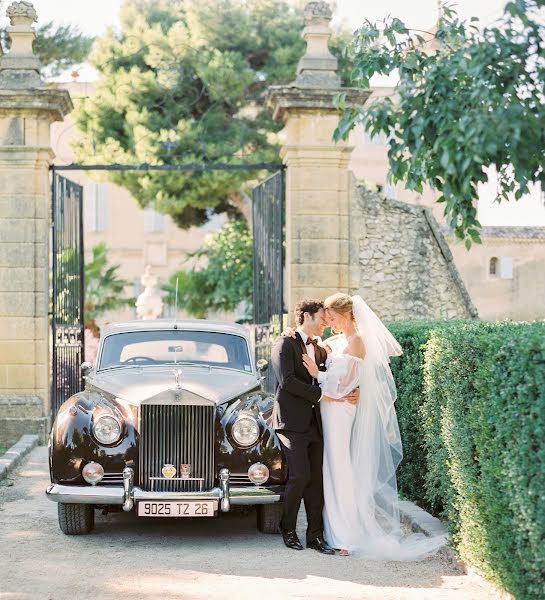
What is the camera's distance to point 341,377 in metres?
6.70

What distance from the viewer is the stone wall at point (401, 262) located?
455 inches

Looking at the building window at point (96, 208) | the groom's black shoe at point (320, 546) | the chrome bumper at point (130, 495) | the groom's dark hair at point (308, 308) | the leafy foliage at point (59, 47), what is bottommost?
the groom's black shoe at point (320, 546)

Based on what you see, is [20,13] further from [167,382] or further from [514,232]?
[514,232]

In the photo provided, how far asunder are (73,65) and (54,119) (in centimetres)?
753

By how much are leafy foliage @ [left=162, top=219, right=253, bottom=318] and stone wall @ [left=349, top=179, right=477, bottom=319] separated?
11997 millimetres

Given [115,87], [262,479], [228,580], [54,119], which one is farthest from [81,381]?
[115,87]

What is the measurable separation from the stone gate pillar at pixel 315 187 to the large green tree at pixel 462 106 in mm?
5788

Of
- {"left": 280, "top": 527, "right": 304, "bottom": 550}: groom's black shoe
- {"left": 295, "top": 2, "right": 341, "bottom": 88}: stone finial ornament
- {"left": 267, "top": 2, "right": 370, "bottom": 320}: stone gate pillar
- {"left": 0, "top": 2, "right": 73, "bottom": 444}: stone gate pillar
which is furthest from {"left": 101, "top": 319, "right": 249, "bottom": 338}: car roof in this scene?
{"left": 295, "top": 2, "right": 341, "bottom": 88}: stone finial ornament

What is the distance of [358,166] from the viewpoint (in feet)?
117

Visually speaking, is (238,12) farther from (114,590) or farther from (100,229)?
(114,590)

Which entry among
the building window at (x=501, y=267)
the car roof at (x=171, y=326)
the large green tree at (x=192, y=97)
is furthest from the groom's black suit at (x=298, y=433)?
the building window at (x=501, y=267)

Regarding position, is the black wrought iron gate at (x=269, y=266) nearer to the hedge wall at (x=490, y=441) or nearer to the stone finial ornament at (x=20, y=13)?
the stone finial ornament at (x=20, y=13)

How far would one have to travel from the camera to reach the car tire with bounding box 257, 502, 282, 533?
6.80 metres

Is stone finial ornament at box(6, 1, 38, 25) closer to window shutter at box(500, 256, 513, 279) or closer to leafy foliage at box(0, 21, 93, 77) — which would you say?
leafy foliage at box(0, 21, 93, 77)
